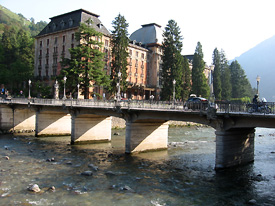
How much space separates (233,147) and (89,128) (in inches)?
882

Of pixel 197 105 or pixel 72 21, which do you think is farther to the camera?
pixel 72 21

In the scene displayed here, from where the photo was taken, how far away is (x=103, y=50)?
73500 mm

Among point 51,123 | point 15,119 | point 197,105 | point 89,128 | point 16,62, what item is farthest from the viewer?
point 16,62

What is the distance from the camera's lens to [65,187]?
67.2 feet

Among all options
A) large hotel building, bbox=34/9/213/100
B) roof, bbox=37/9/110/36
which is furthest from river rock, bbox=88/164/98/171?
roof, bbox=37/9/110/36

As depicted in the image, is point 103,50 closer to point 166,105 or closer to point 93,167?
point 166,105

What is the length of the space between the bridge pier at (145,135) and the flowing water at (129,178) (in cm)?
119

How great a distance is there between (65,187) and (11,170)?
7219 millimetres

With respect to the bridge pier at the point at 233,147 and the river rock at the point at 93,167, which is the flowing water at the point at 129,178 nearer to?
the river rock at the point at 93,167

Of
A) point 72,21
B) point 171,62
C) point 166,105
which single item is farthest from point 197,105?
point 72,21

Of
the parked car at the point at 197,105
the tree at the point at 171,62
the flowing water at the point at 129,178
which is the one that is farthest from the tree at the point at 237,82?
the parked car at the point at 197,105

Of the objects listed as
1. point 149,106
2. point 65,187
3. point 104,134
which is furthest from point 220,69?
point 65,187

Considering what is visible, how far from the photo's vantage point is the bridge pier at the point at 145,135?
33.7 meters

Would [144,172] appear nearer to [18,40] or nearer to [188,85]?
[188,85]
